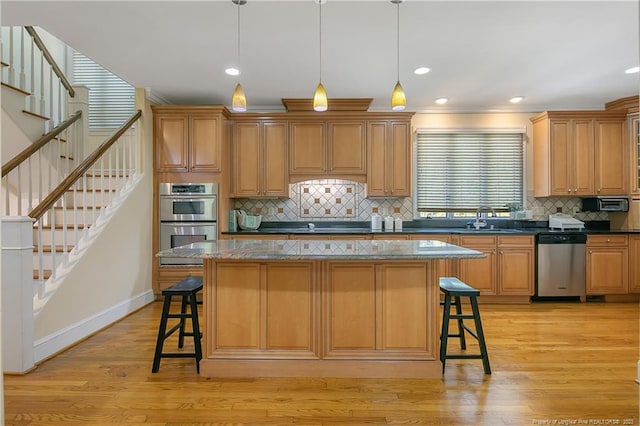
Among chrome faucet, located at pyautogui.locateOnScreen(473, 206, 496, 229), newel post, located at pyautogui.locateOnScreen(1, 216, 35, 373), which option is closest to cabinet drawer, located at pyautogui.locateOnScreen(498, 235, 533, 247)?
chrome faucet, located at pyautogui.locateOnScreen(473, 206, 496, 229)

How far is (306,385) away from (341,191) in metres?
3.34

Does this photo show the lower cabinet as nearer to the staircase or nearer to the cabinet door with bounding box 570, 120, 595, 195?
→ the cabinet door with bounding box 570, 120, 595, 195

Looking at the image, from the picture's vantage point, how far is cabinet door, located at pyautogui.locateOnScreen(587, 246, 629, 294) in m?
4.92

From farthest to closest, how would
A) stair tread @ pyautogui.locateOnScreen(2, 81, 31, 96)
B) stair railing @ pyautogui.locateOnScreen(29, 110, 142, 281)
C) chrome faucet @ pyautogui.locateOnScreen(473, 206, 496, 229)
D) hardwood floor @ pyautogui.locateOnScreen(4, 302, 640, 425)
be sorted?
chrome faucet @ pyautogui.locateOnScreen(473, 206, 496, 229) < stair tread @ pyautogui.locateOnScreen(2, 81, 31, 96) < stair railing @ pyautogui.locateOnScreen(29, 110, 142, 281) < hardwood floor @ pyautogui.locateOnScreen(4, 302, 640, 425)

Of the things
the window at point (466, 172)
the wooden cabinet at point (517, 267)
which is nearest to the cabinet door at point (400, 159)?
the window at point (466, 172)

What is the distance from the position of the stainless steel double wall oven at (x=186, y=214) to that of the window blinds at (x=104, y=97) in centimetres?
153

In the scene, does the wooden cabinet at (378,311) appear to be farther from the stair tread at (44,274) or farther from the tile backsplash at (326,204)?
the tile backsplash at (326,204)

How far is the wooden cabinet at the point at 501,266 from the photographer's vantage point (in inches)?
192

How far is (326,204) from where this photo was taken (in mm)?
5613

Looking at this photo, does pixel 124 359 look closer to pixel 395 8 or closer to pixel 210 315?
pixel 210 315

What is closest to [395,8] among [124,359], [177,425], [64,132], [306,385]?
[306,385]

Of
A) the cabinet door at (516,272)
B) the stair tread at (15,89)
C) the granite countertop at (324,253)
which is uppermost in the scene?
the stair tread at (15,89)

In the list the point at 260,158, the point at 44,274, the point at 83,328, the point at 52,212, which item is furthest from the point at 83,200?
the point at 260,158

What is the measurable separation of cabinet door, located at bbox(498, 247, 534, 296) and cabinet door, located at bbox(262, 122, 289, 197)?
3.00m
